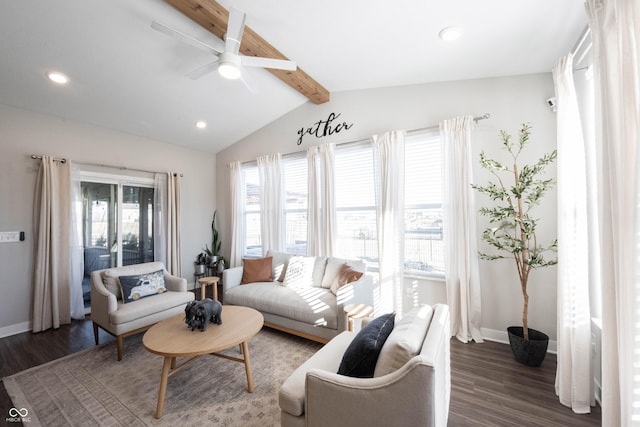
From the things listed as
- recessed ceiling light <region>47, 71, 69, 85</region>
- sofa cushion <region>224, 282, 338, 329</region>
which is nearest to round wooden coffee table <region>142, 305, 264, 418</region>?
sofa cushion <region>224, 282, 338, 329</region>

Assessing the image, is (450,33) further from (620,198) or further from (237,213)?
(237,213)

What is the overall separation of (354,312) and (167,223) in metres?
3.71

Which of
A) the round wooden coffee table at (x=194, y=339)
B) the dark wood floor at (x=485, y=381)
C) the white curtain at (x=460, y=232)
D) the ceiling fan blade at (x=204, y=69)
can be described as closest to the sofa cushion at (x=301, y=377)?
the round wooden coffee table at (x=194, y=339)

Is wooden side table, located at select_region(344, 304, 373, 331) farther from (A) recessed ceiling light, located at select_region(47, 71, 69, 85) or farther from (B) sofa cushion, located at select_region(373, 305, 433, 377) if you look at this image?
(A) recessed ceiling light, located at select_region(47, 71, 69, 85)

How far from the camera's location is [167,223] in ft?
14.6

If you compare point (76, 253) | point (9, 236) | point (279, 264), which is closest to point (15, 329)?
point (76, 253)

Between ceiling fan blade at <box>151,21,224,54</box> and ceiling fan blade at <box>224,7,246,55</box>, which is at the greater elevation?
ceiling fan blade at <box>224,7,246,55</box>

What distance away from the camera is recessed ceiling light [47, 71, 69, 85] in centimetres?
275

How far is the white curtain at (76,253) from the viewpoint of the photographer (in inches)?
139

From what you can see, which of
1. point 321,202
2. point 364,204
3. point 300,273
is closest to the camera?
point 300,273

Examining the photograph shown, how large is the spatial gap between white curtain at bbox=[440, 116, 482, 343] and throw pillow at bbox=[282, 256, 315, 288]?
64.5 inches

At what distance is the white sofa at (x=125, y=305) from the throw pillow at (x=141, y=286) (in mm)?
54

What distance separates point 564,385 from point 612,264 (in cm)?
121

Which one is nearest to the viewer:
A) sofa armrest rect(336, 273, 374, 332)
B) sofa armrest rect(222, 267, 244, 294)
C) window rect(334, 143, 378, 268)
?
sofa armrest rect(336, 273, 374, 332)
